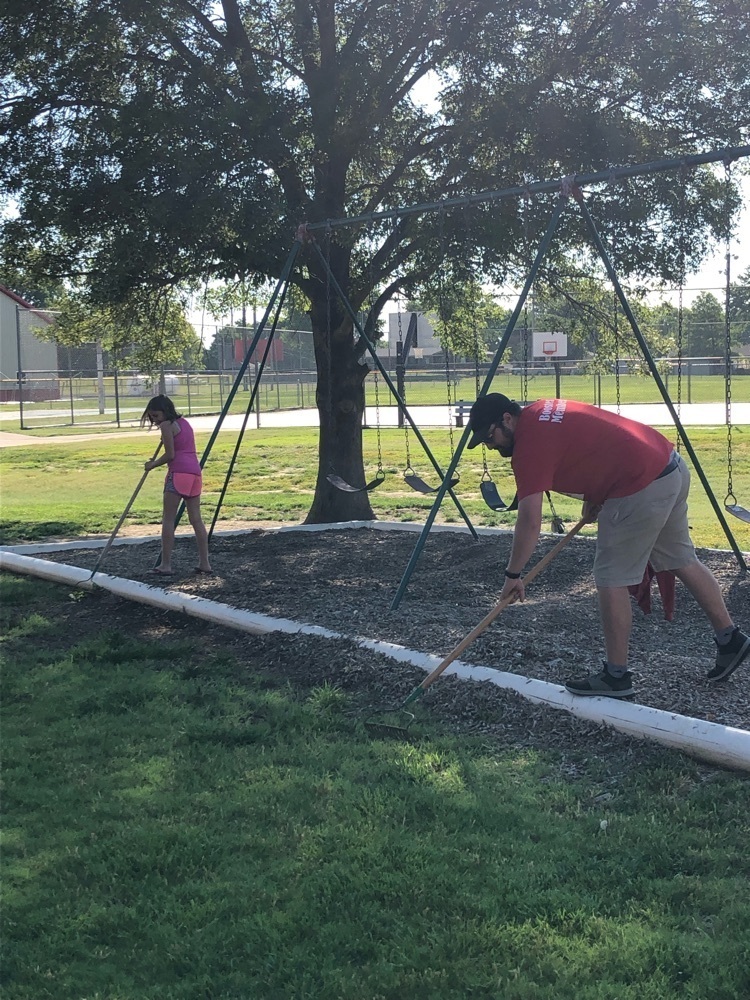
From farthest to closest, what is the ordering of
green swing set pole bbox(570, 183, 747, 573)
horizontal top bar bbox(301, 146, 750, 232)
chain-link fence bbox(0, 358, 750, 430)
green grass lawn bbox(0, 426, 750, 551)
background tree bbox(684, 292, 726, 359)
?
chain-link fence bbox(0, 358, 750, 430) → background tree bbox(684, 292, 726, 359) → green grass lawn bbox(0, 426, 750, 551) → green swing set pole bbox(570, 183, 747, 573) → horizontal top bar bbox(301, 146, 750, 232)

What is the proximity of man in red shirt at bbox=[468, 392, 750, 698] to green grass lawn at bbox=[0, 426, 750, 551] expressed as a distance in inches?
189

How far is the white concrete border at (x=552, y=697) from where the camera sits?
429cm

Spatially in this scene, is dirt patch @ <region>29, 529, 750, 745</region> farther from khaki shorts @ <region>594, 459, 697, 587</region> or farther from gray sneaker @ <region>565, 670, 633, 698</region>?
khaki shorts @ <region>594, 459, 697, 587</region>

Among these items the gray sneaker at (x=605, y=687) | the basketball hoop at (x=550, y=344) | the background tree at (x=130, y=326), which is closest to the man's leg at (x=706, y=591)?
the gray sneaker at (x=605, y=687)

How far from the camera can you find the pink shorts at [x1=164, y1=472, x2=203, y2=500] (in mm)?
8305

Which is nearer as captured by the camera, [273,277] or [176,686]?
[176,686]

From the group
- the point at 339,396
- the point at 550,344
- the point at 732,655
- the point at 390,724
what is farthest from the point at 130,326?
the point at 550,344

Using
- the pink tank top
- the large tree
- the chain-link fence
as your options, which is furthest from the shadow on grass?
the chain-link fence

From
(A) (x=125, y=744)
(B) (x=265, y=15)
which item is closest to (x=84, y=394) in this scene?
(B) (x=265, y=15)

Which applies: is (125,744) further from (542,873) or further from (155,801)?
(542,873)

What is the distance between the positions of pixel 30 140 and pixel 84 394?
102 feet

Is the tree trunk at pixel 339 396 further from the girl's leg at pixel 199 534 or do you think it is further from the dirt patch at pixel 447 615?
the girl's leg at pixel 199 534

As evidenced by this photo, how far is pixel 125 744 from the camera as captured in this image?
4812mm

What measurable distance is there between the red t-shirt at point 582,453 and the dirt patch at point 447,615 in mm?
1048
